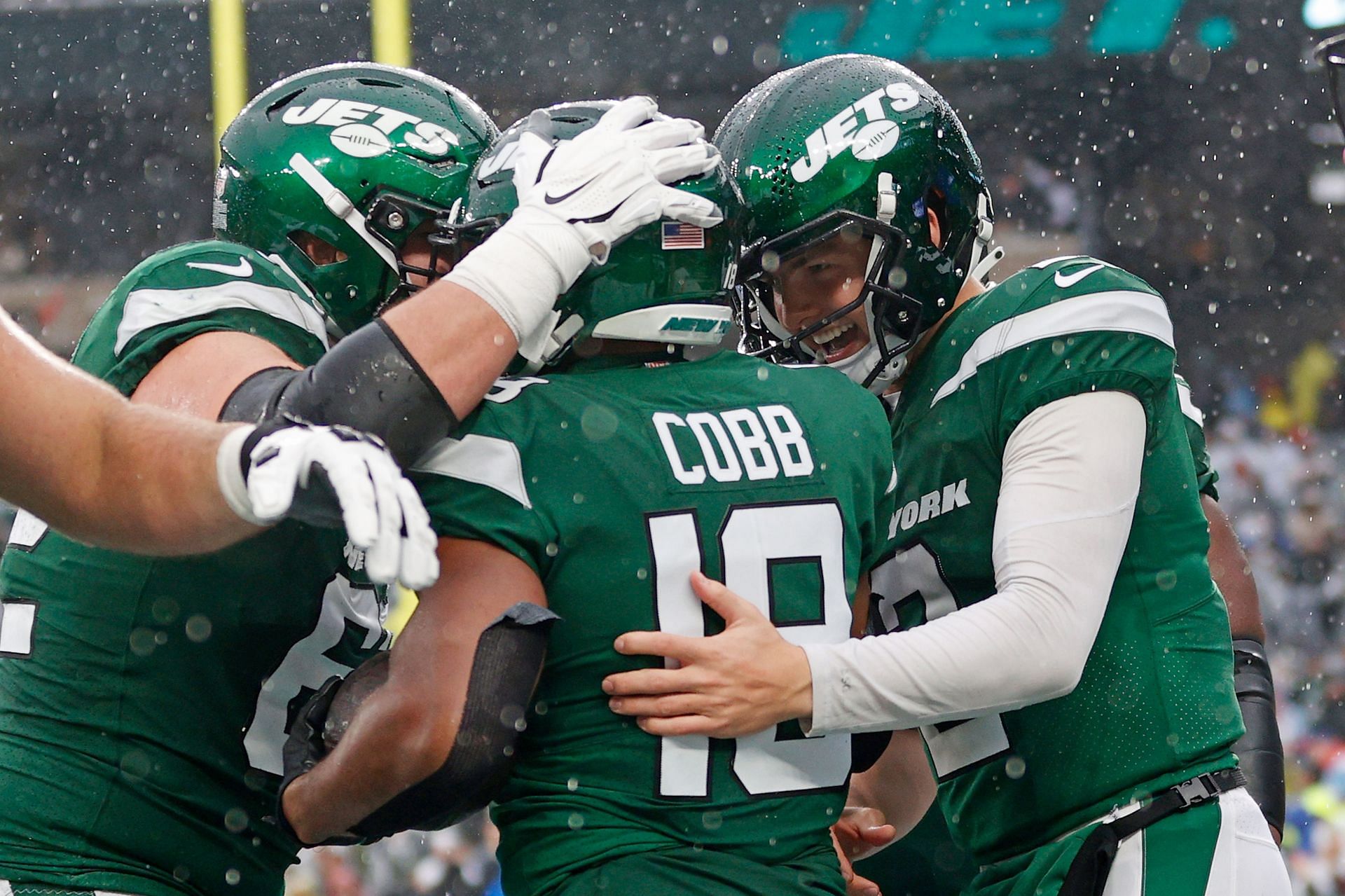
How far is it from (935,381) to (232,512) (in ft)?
3.87

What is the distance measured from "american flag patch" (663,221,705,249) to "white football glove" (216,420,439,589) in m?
0.59

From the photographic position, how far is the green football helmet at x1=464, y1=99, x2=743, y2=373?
1944 mm

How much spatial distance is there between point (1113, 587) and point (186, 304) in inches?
54.9

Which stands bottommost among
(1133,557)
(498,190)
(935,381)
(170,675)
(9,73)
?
(9,73)

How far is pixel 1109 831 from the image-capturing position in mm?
2074

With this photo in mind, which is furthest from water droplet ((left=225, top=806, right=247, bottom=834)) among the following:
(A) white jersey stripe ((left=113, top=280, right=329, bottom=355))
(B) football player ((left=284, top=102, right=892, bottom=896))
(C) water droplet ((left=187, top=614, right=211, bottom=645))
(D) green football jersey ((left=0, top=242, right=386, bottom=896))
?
(A) white jersey stripe ((left=113, top=280, right=329, bottom=355))

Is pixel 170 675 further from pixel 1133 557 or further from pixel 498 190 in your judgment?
pixel 1133 557

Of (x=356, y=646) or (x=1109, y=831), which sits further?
(x=356, y=646)

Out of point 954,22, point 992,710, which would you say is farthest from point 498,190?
point 954,22

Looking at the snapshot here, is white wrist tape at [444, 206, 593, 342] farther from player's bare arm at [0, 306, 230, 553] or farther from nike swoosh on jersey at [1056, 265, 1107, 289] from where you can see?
nike swoosh on jersey at [1056, 265, 1107, 289]

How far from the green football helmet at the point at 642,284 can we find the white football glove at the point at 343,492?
0.47 m

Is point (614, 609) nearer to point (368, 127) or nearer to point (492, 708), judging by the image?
point (492, 708)

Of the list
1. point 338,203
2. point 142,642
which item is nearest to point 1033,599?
point 142,642

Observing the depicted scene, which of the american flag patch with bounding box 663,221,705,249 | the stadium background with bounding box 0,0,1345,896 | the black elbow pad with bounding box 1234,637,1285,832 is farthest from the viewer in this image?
the stadium background with bounding box 0,0,1345,896
